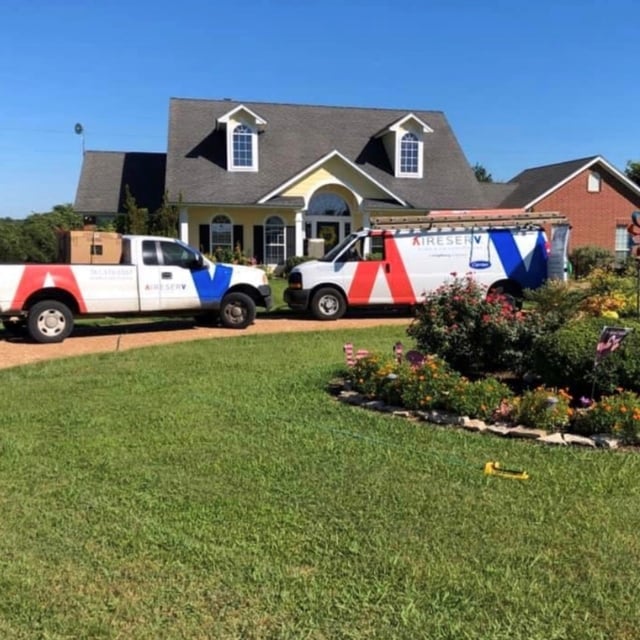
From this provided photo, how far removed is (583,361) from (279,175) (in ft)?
77.9

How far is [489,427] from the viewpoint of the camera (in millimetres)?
5844

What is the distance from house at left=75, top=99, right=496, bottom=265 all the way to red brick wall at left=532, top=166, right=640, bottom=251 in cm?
490

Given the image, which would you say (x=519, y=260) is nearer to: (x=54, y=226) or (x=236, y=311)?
(x=236, y=311)

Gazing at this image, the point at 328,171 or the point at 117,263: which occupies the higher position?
the point at 328,171

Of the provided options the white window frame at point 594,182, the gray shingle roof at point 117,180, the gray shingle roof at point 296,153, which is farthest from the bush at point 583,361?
the white window frame at point 594,182

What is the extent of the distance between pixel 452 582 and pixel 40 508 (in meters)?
2.56

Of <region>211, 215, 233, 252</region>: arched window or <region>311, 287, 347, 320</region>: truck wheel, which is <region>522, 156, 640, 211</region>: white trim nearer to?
<region>211, 215, 233, 252</region>: arched window

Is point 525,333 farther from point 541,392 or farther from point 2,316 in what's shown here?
point 2,316

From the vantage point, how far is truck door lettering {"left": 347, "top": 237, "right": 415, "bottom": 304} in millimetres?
15312

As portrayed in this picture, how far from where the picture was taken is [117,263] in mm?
12961

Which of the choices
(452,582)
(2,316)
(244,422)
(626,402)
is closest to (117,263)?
(2,316)

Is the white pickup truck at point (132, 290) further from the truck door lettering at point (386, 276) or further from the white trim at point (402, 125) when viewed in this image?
the white trim at point (402, 125)

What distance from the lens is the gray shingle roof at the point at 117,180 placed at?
29.3 metres

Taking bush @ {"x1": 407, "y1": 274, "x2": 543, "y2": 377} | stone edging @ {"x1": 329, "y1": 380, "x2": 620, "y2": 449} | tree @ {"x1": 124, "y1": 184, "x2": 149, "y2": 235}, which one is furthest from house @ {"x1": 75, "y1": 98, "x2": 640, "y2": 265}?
stone edging @ {"x1": 329, "y1": 380, "x2": 620, "y2": 449}
